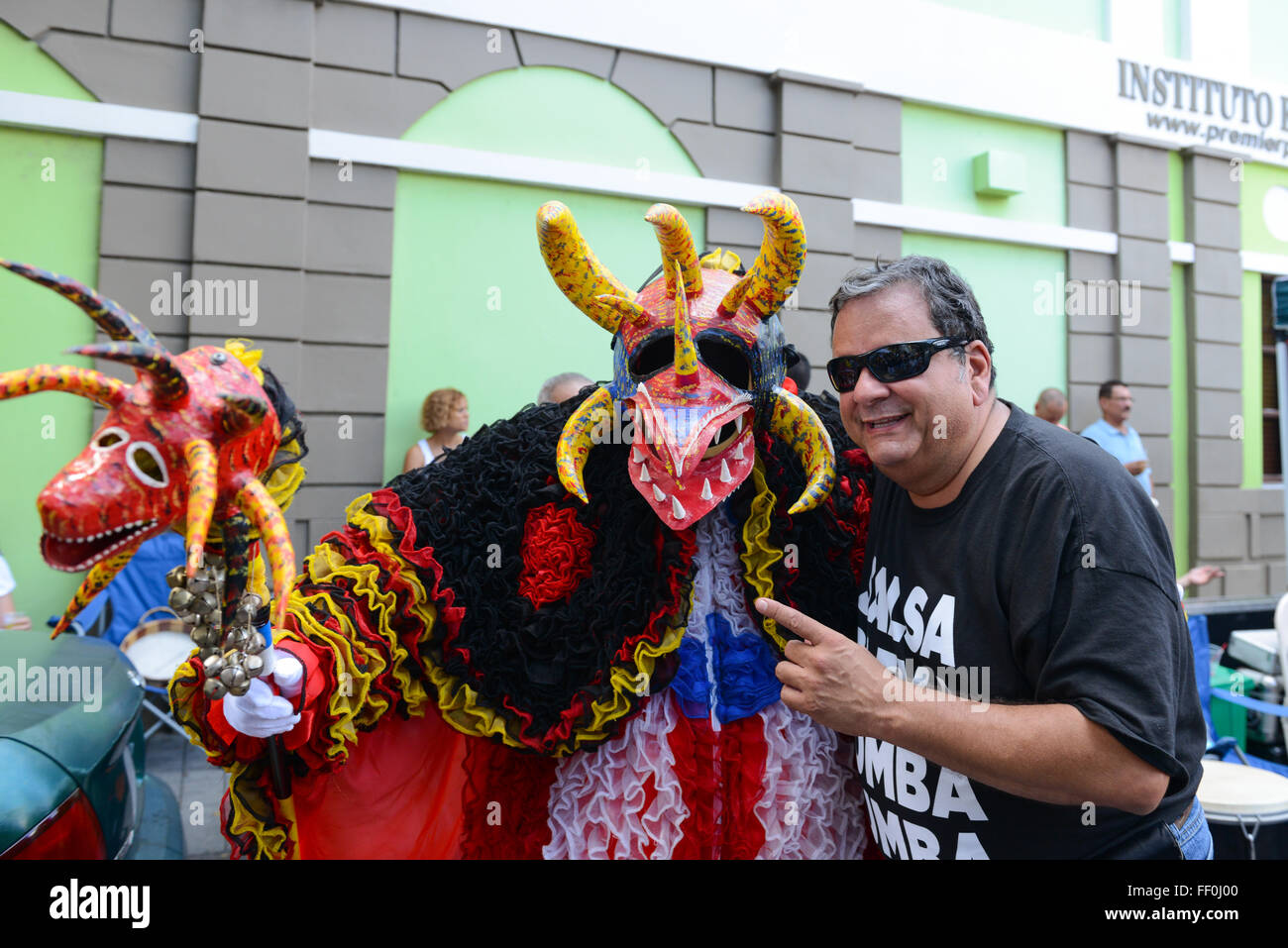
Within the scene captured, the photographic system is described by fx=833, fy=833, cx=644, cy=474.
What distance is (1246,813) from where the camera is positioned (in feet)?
9.15

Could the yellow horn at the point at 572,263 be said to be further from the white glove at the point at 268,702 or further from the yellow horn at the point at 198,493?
the white glove at the point at 268,702

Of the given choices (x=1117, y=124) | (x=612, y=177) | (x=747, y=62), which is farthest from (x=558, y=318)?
(x=1117, y=124)

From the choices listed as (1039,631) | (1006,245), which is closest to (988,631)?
(1039,631)

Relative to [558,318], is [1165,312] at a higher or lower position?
higher

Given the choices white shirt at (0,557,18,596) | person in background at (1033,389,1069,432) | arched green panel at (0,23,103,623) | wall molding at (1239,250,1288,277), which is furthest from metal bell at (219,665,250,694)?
wall molding at (1239,250,1288,277)

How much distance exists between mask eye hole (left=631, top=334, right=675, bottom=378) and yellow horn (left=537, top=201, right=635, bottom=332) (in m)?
0.09

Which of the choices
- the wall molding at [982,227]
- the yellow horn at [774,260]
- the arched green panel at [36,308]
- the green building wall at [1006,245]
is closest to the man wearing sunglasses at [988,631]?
the yellow horn at [774,260]

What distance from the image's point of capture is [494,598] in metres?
1.80

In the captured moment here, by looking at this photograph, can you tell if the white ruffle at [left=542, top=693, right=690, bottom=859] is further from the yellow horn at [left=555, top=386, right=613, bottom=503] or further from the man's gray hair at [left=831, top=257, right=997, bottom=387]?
the man's gray hair at [left=831, top=257, right=997, bottom=387]

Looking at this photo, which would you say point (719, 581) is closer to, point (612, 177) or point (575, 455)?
point (575, 455)

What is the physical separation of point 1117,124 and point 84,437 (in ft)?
28.3

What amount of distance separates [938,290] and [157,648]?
416 cm

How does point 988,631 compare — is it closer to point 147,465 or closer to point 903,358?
point 903,358

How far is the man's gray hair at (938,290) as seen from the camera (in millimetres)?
1607
